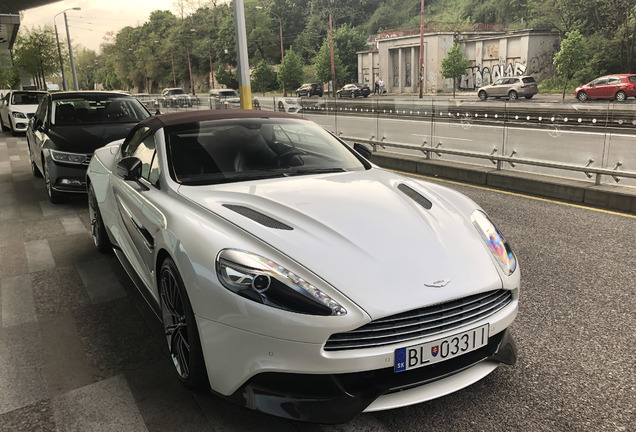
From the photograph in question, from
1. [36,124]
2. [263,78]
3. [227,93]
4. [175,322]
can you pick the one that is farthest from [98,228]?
[263,78]

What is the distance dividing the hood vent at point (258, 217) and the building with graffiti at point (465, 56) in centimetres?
5654

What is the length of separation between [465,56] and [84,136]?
190 ft

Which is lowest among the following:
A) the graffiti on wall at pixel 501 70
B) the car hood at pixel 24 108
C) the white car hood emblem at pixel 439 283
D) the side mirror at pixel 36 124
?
the white car hood emblem at pixel 439 283

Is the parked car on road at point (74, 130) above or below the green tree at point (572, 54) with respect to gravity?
below

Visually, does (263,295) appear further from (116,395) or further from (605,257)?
(605,257)

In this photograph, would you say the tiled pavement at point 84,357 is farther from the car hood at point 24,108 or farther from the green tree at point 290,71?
the green tree at point 290,71

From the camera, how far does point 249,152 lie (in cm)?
380

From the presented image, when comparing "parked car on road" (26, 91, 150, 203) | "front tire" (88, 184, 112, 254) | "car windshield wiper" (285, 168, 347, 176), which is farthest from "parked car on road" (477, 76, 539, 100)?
"car windshield wiper" (285, 168, 347, 176)

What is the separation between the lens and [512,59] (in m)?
54.3

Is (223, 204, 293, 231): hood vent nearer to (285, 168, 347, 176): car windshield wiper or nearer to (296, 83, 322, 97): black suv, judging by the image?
(285, 168, 347, 176): car windshield wiper

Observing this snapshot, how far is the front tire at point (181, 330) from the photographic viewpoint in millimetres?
2564

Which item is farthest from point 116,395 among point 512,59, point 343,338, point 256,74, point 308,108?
point 256,74

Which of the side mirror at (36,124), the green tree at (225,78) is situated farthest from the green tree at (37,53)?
the side mirror at (36,124)

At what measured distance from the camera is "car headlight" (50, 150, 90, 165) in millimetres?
7324
